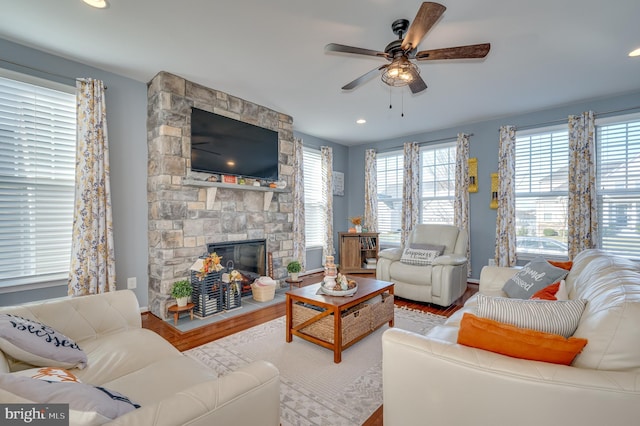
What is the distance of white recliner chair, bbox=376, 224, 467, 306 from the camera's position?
135 inches

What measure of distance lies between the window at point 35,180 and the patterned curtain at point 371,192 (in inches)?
187

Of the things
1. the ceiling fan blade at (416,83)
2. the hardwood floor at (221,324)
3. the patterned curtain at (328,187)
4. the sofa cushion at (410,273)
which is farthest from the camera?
the patterned curtain at (328,187)

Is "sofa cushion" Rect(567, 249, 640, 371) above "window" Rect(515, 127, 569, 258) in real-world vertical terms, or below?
below

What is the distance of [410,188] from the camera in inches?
211

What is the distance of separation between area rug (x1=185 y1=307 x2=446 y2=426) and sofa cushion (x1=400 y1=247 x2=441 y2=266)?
868 mm

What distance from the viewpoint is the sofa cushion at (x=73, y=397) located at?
0.71 metres

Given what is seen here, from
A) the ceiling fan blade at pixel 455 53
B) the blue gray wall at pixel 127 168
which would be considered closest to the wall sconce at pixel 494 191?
the ceiling fan blade at pixel 455 53

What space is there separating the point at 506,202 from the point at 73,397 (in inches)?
204

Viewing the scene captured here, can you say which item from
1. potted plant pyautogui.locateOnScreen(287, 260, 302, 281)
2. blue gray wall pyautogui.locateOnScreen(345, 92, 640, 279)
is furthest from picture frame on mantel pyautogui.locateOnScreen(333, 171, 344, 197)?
potted plant pyautogui.locateOnScreen(287, 260, 302, 281)

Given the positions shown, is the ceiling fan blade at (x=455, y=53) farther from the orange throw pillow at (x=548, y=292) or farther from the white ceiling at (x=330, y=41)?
the orange throw pillow at (x=548, y=292)

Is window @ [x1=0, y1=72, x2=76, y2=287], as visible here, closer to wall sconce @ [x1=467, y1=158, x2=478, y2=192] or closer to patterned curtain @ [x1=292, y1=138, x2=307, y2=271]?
patterned curtain @ [x1=292, y1=138, x2=307, y2=271]

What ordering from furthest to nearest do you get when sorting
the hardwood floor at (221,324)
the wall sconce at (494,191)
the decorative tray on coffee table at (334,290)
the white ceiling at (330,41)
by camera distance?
the wall sconce at (494,191) < the hardwood floor at (221,324) < the decorative tray on coffee table at (334,290) < the white ceiling at (330,41)

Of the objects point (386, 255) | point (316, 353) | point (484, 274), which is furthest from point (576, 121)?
point (316, 353)

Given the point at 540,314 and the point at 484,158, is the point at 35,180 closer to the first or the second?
the point at 540,314
